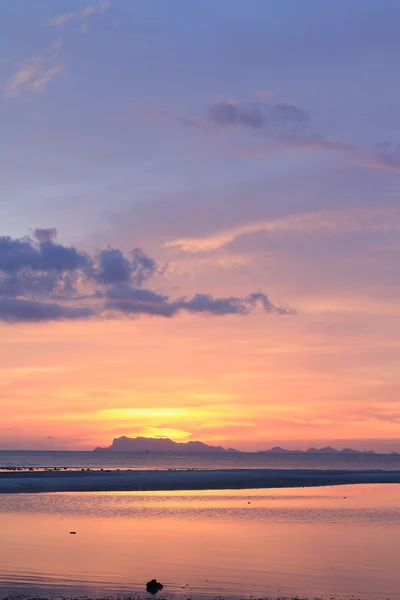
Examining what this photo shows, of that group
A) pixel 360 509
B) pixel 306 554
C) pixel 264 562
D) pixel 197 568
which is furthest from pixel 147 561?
pixel 360 509

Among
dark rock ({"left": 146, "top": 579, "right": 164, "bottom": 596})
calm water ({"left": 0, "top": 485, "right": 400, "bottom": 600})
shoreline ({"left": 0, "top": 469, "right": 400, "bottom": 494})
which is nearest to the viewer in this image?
dark rock ({"left": 146, "top": 579, "right": 164, "bottom": 596})

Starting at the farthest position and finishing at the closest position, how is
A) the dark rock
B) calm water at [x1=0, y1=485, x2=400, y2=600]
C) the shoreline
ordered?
the shoreline < calm water at [x1=0, y1=485, x2=400, y2=600] < the dark rock

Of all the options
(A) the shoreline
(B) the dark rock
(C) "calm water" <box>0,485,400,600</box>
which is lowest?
(A) the shoreline

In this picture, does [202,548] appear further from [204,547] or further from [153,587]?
[153,587]

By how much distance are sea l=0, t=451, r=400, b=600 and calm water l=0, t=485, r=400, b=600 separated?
0.17 feet

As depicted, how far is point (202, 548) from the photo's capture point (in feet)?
115

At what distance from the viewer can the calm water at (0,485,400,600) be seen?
87.5ft

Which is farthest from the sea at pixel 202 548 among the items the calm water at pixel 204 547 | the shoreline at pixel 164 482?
the shoreline at pixel 164 482

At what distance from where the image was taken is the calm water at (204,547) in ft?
87.5

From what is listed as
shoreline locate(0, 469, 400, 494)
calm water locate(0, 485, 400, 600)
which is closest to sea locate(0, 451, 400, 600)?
calm water locate(0, 485, 400, 600)

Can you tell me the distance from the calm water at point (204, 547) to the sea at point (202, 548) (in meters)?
0.05

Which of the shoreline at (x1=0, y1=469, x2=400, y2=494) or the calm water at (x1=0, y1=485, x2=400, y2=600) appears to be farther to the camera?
the shoreline at (x1=0, y1=469, x2=400, y2=494)

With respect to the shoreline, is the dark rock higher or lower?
higher

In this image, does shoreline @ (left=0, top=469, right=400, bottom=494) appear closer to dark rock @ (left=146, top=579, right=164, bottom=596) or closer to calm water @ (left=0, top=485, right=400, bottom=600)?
calm water @ (left=0, top=485, right=400, bottom=600)
